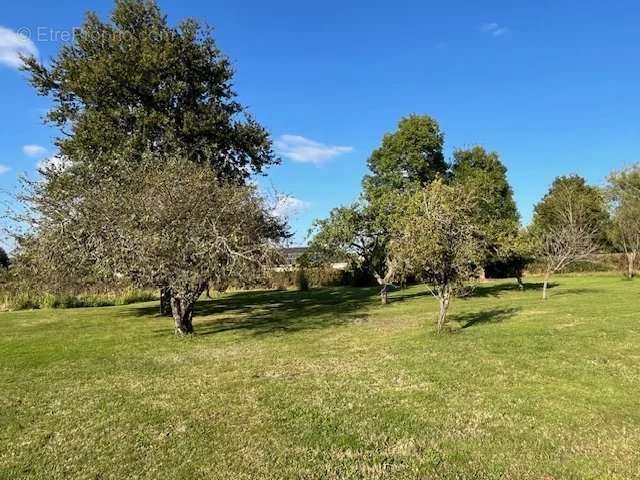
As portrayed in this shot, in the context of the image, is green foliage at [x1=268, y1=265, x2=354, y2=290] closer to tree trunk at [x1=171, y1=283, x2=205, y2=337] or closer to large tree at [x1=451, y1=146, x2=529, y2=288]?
large tree at [x1=451, y1=146, x2=529, y2=288]

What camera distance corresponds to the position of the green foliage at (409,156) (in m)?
29.2

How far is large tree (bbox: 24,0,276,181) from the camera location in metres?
18.8

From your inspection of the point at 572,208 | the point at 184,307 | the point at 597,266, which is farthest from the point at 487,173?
the point at 184,307

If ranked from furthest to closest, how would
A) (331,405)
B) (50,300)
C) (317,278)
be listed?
(317,278) → (50,300) → (331,405)

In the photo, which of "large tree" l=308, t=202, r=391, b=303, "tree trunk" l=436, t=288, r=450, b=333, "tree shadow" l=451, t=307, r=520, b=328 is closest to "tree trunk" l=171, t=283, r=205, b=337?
"tree trunk" l=436, t=288, r=450, b=333

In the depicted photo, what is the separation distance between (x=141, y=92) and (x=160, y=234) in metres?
10.0

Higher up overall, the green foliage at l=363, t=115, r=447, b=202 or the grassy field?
the green foliage at l=363, t=115, r=447, b=202

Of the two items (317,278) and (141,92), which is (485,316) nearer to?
(141,92)

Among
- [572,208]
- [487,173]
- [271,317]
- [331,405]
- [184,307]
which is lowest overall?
[331,405]

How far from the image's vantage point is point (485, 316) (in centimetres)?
1589

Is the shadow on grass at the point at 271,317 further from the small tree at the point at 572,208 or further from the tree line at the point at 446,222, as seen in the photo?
the small tree at the point at 572,208

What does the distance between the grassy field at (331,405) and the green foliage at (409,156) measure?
669 inches

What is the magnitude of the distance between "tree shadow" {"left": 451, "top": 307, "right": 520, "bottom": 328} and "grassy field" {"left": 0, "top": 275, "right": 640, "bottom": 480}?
1.45m

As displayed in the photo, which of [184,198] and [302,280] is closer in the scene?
[184,198]
